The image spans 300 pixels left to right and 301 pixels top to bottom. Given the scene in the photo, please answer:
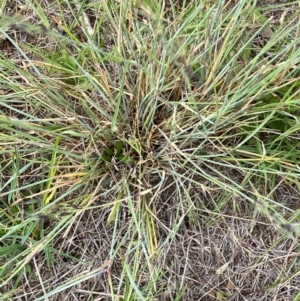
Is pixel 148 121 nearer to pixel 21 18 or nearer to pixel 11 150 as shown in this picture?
pixel 11 150

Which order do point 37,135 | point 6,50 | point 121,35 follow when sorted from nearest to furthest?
point 121,35 → point 37,135 → point 6,50

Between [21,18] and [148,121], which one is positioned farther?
[21,18]

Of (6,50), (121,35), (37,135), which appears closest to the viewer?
(121,35)

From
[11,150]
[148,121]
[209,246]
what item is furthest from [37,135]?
[209,246]

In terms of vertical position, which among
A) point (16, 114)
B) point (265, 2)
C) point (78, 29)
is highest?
point (265, 2)

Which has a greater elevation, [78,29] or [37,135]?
[78,29]

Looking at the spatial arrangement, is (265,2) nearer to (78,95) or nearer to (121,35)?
(121,35)

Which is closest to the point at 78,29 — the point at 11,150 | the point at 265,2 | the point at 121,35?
the point at 121,35
